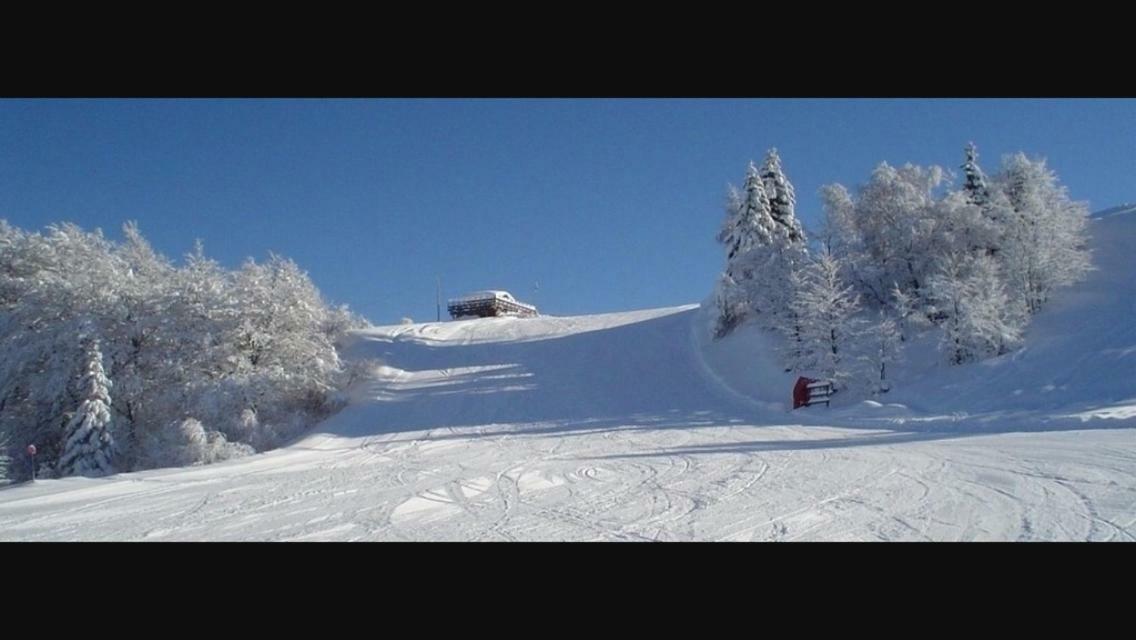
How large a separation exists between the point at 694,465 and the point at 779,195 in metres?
27.1

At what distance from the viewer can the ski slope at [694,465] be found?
588cm

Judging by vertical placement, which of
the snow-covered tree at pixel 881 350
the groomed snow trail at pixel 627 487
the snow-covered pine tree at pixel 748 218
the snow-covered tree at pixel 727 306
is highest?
the snow-covered pine tree at pixel 748 218

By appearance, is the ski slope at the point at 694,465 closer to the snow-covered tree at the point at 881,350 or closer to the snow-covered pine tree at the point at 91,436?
the snow-covered tree at the point at 881,350

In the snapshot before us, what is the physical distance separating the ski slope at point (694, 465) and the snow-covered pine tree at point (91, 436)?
326 cm

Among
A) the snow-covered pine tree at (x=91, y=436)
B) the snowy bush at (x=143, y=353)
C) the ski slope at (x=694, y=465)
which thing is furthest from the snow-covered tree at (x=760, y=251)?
the snow-covered pine tree at (x=91, y=436)

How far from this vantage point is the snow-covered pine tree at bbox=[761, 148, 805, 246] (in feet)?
107

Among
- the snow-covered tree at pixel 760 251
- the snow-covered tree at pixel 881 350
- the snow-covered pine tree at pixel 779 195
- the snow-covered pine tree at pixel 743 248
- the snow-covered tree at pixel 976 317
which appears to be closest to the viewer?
the snow-covered tree at pixel 976 317

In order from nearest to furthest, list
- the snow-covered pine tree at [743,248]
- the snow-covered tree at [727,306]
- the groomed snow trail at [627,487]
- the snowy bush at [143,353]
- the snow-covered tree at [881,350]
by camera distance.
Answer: the groomed snow trail at [627,487]
the snowy bush at [143,353]
the snow-covered tree at [881,350]
the snow-covered pine tree at [743,248]
the snow-covered tree at [727,306]

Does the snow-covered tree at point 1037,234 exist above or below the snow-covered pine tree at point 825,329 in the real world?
above

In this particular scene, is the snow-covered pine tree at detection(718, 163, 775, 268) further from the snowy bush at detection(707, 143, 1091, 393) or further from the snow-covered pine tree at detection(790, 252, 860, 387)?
the snow-covered pine tree at detection(790, 252, 860, 387)
